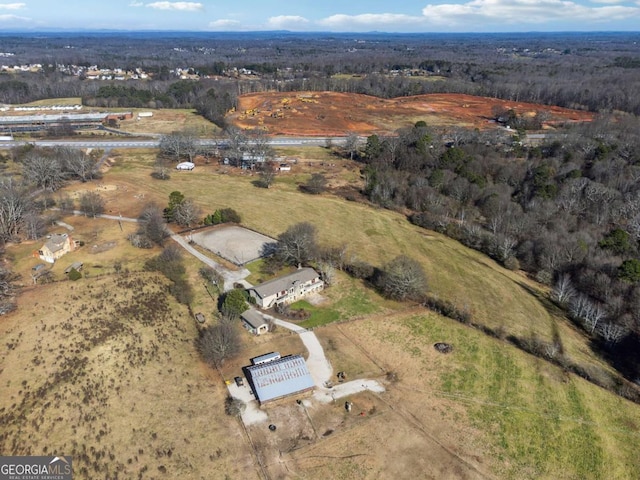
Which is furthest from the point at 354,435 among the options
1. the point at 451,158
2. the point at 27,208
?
the point at 451,158

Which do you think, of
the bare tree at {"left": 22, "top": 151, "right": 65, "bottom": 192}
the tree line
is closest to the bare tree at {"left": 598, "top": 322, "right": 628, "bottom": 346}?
the tree line

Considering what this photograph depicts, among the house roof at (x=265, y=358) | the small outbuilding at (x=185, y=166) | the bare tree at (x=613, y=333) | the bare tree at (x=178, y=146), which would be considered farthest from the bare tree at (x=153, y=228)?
the bare tree at (x=613, y=333)

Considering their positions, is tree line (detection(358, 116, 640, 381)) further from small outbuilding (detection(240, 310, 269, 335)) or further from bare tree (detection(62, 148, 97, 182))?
bare tree (detection(62, 148, 97, 182))

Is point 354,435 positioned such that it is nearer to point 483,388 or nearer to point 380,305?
point 483,388

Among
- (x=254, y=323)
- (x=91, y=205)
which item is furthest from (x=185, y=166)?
(x=254, y=323)

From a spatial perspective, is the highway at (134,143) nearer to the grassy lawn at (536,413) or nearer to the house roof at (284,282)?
the house roof at (284,282)
